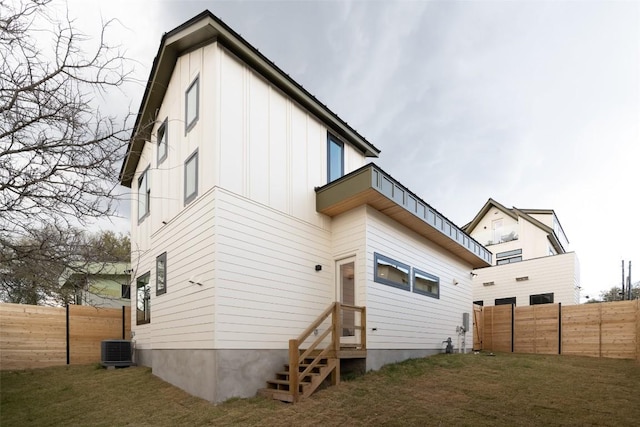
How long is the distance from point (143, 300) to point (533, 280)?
1906cm

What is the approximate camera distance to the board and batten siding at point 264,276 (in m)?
7.81

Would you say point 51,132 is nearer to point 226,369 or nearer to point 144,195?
point 226,369

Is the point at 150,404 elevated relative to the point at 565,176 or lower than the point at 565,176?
lower

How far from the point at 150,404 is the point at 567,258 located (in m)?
20.2

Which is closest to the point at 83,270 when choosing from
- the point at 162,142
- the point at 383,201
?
A: the point at 383,201

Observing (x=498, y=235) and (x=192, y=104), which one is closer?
(x=192, y=104)

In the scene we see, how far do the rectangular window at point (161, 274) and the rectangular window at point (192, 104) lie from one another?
362 centimetres

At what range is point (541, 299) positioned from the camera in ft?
67.7

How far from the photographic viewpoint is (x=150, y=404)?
780cm

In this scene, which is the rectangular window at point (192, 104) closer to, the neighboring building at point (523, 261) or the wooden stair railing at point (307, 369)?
the wooden stair railing at point (307, 369)

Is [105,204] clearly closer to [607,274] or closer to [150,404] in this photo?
[150,404]

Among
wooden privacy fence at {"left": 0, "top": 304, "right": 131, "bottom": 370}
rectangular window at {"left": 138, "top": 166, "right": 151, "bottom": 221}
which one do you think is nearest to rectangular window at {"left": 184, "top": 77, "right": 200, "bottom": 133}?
rectangular window at {"left": 138, "top": 166, "right": 151, "bottom": 221}

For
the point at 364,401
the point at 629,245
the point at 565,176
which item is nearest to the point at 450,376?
the point at 364,401

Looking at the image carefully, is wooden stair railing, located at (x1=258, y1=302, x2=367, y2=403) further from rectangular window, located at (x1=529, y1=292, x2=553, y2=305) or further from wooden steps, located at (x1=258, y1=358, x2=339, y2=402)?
rectangular window, located at (x1=529, y1=292, x2=553, y2=305)
